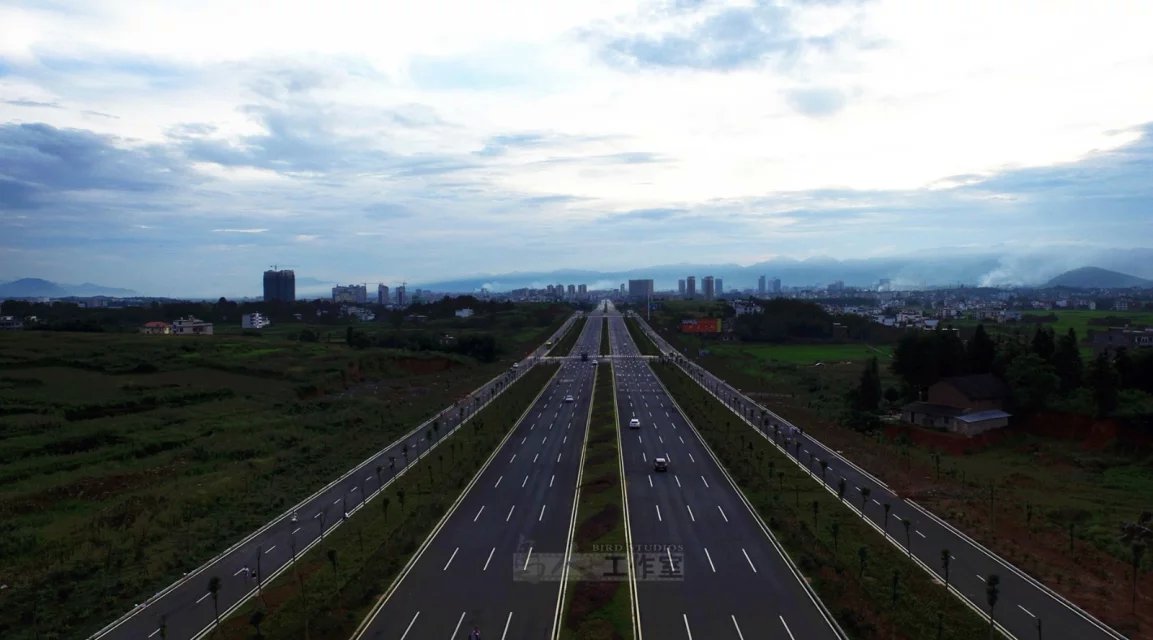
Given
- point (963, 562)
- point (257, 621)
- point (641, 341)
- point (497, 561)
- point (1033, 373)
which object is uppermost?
point (1033, 373)

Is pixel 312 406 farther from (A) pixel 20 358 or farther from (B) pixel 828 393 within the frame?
(B) pixel 828 393

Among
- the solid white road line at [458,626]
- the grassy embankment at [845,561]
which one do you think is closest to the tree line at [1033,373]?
the grassy embankment at [845,561]

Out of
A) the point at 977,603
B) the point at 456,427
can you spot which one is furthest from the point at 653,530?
the point at 456,427

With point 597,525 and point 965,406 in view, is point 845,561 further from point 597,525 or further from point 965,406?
point 965,406

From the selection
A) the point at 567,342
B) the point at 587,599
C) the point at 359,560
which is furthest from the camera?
the point at 567,342

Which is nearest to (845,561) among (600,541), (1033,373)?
(600,541)

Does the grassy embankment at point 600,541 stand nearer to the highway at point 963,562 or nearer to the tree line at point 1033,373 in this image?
the highway at point 963,562

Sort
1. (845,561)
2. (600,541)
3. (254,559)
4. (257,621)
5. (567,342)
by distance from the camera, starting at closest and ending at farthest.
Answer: (257,621) < (845,561) < (254,559) < (600,541) < (567,342)

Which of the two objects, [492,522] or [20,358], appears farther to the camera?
[20,358]
